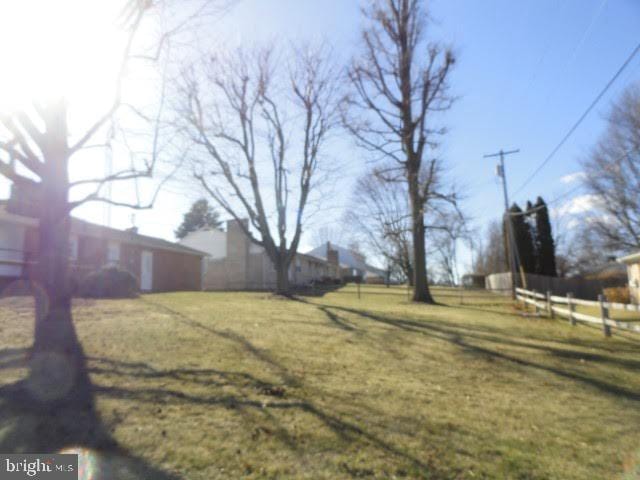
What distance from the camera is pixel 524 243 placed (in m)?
38.9

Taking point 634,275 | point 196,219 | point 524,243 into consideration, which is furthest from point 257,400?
point 196,219

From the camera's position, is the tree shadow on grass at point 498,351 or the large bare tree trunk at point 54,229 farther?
the large bare tree trunk at point 54,229

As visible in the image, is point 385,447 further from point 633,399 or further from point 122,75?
point 122,75

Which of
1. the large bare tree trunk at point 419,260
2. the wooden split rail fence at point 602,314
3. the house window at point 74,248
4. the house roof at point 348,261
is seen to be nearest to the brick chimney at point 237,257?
the house window at point 74,248

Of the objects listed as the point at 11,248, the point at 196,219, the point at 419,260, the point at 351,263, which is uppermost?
the point at 196,219

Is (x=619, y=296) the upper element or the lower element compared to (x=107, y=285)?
lower

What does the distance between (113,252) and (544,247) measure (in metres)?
37.8

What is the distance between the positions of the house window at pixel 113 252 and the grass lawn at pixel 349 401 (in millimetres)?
13382

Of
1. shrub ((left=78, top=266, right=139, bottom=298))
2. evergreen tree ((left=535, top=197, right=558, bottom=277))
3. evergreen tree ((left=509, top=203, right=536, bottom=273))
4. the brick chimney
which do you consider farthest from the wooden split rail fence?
evergreen tree ((left=535, top=197, right=558, bottom=277))

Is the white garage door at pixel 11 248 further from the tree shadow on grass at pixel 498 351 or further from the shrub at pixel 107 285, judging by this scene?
the tree shadow on grass at pixel 498 351

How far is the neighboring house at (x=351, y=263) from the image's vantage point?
206 feet

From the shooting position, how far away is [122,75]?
9.09m

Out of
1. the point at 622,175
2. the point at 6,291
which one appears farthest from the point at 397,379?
the point at 622,175

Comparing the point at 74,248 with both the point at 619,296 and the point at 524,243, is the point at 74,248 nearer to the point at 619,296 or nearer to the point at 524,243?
the point at 619,296
